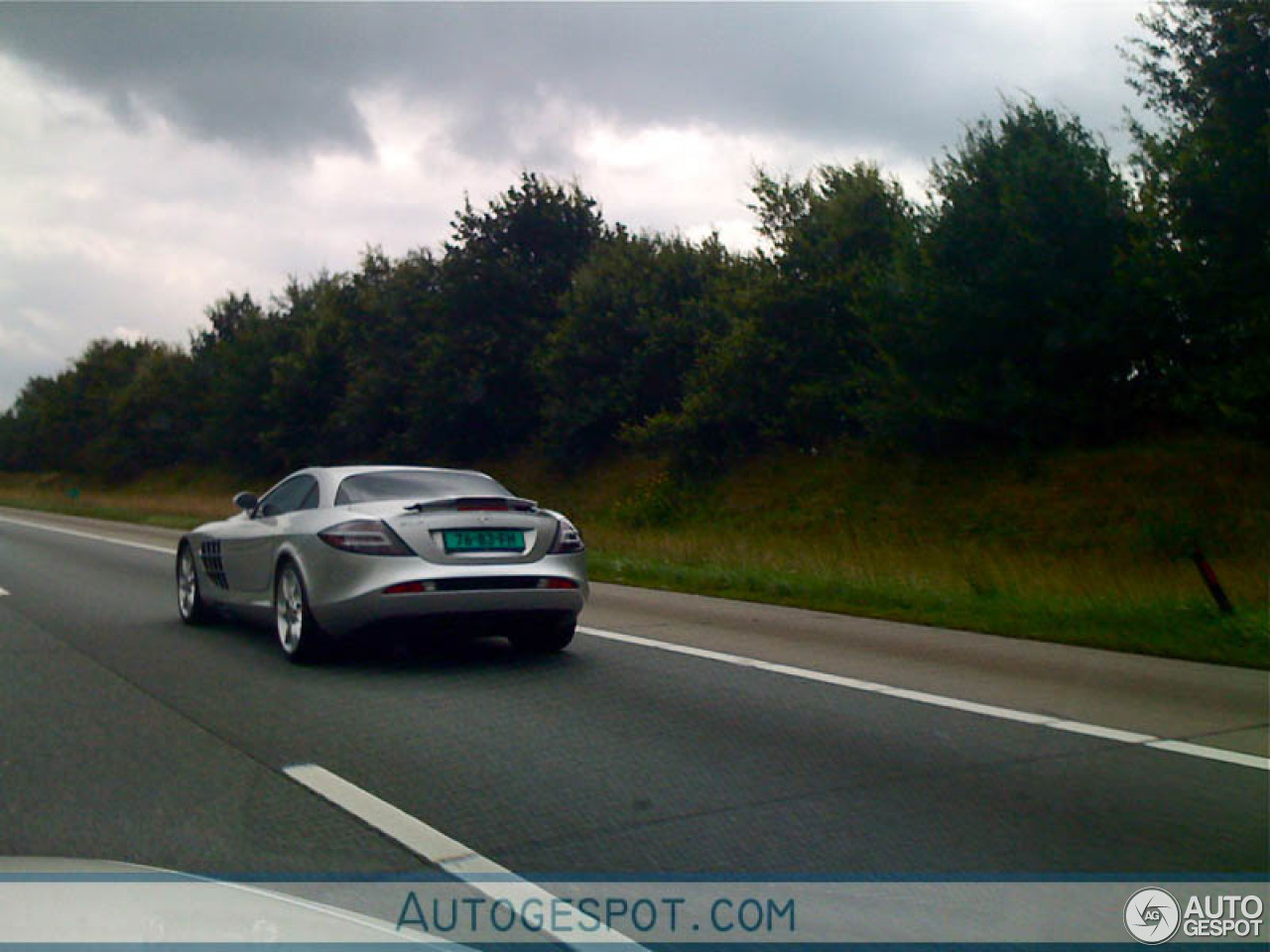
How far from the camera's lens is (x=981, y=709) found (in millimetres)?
7844

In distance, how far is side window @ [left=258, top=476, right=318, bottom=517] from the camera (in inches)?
388

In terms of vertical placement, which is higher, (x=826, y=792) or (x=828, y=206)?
(x=828, y=206)

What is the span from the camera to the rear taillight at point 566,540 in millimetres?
9445

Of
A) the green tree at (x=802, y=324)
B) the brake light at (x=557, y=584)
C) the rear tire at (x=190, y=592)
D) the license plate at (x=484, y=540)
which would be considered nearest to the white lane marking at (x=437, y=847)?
the license plate at (x=484, y=540)

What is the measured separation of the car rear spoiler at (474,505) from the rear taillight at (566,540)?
0.26m

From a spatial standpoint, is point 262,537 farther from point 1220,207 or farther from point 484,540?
point 1220,207

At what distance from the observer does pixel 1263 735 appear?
23.1ft

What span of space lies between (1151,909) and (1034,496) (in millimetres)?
21686

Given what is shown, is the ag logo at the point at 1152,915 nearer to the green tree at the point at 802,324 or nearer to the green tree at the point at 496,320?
the green tree at the point at 802,324

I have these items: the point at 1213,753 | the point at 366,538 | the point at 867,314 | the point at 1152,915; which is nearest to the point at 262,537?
the point at 366,538

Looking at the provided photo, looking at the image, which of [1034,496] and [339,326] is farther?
[339,326]

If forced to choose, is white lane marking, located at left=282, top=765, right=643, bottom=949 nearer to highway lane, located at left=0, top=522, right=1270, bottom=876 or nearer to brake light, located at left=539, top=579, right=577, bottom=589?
highway lane, located at left=0, top=522, right=1270, bottom=876

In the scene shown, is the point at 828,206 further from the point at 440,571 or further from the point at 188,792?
the point at 188,792

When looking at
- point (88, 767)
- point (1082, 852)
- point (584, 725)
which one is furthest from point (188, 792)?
point (1082, 852)
